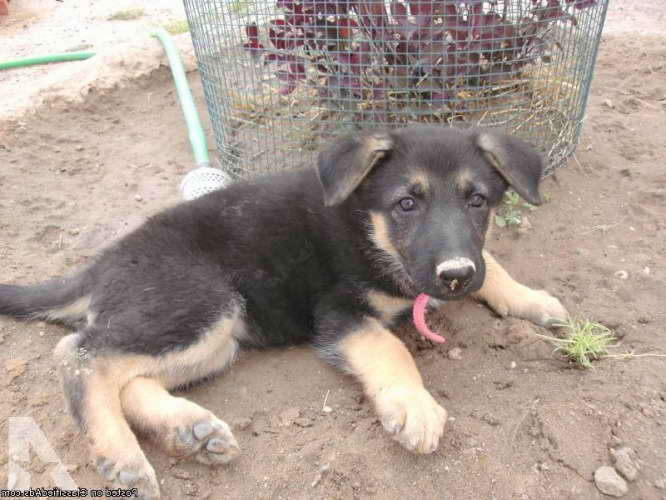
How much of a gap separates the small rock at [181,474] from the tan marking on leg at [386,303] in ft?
4.40

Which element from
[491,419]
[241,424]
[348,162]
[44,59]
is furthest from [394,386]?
[44,59]

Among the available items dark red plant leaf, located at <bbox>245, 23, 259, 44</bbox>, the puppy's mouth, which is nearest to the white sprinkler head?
dark red plant leaf, located at <bbox>245, 23, 259, 44</bbox>

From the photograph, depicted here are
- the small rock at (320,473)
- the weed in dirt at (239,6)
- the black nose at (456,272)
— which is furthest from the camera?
the weed in dirt at (239,6)

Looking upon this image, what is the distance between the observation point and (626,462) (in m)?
2.48

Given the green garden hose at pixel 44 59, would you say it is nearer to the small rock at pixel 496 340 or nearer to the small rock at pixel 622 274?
the small rock at pixel 496 340

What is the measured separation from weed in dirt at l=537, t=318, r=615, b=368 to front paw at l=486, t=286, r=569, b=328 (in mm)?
125

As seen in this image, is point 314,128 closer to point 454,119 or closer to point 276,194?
point 454,119

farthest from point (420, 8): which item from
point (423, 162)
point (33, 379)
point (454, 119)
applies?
point (33, 379)

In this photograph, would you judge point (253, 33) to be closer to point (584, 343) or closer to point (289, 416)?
point (289, 416)

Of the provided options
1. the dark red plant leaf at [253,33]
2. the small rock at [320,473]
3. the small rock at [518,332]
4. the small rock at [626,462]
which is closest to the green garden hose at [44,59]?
the dark red plant leaf at [253,33]

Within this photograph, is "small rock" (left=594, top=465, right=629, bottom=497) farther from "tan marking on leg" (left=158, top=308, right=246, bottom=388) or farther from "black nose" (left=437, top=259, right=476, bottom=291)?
"tan marking on leg" (left=158, top=308, right=246, bottom=388)

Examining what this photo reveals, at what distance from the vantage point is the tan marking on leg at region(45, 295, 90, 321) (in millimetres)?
3410

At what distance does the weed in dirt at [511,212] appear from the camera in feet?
14.9

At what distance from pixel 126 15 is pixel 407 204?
34.2 feet
